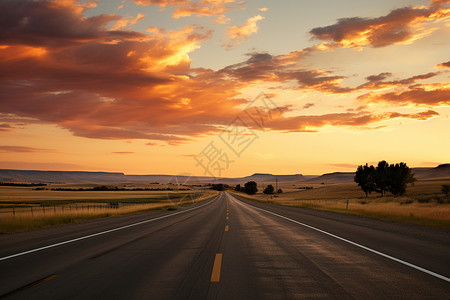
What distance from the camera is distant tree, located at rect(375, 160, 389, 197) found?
81938mm

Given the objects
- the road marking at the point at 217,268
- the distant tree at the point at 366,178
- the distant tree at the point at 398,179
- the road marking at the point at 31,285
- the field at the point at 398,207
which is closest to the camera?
the road marking at the point at 31,285

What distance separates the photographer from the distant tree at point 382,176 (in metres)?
81.9

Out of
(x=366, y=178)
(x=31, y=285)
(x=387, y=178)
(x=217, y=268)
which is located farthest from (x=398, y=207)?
(x=366, y=178)

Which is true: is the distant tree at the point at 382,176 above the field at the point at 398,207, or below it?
above

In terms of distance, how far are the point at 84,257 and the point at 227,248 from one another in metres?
4.19

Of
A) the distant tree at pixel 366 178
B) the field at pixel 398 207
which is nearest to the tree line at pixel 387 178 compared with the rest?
the distant tree at pixel 366 178

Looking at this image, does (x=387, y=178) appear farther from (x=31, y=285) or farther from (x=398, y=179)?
(x=31, y=285)

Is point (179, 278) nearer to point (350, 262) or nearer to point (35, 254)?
point (350, 262)

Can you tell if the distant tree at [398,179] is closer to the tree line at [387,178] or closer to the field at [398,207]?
the tree line at [387,178]

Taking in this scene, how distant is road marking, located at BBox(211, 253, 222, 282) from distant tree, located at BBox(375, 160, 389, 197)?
8201cm

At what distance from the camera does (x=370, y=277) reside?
22.8 ft

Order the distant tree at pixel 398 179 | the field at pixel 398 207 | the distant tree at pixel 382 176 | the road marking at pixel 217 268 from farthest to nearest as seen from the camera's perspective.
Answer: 1. the distant tree at pixel 382 176
2. the distant tree at pixel 398 179
3. the field at pixel 398 207
4. the road marking at pixel 217 268

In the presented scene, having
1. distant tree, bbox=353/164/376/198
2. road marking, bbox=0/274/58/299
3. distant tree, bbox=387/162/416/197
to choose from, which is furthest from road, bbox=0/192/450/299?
distant tree, bbox=353/164/376/198

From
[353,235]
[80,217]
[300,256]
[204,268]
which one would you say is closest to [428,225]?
[353,235]
